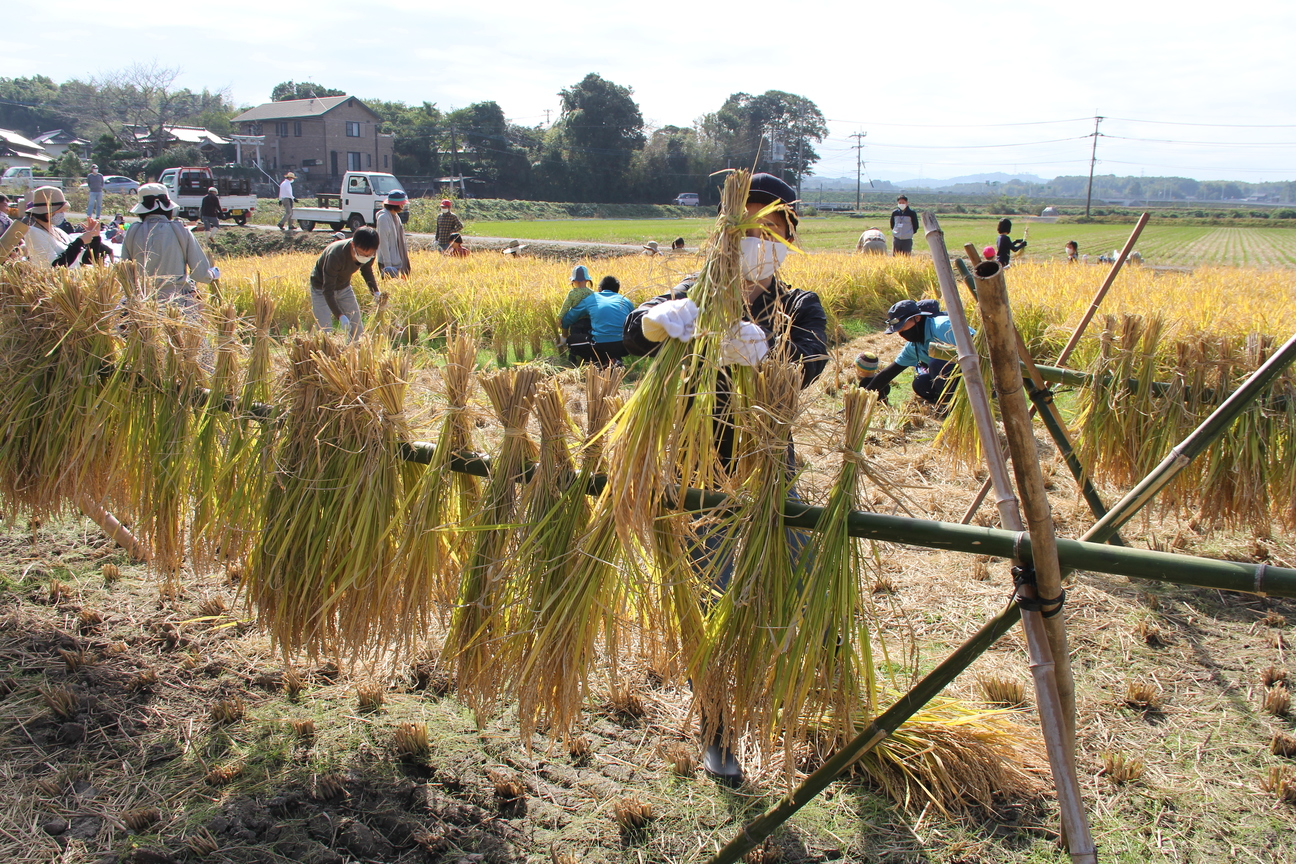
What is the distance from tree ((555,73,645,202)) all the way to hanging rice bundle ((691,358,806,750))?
5123 cm

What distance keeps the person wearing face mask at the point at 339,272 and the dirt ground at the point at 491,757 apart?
2.96m

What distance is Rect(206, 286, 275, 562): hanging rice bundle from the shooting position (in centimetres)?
231

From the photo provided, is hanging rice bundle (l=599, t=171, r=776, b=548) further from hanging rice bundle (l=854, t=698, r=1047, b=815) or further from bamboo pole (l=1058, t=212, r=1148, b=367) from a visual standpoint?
bamboo pole (l=1058, t=212, r=1148, b=367)

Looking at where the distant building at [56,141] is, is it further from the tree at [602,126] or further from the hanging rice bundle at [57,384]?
the hanging rice bundle at [57,384]

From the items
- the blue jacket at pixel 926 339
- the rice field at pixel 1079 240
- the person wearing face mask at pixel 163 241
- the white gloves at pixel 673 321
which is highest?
the rice field at pixel 1079 240

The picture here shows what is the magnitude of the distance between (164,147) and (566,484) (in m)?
53.7

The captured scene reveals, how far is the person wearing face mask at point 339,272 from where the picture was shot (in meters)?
5.48

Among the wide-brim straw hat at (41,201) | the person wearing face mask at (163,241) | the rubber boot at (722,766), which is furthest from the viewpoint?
the wide-brim straw hat at (41,201)

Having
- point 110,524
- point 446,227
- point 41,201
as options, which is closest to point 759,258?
point 110,524

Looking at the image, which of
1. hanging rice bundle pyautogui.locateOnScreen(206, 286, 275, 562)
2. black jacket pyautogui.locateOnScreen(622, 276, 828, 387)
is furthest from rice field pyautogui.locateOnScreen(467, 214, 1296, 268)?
hanging rice bundle pyautogui.locateOnScreen(206, 286, 275, 562)

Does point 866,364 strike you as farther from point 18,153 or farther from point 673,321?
point 18,153

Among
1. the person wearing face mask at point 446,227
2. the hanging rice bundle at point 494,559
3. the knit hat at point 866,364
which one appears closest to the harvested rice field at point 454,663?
the hanging rice bundle at point 494,559

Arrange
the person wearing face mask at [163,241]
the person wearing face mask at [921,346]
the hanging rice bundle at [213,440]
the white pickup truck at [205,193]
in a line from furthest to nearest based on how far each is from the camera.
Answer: the white pickup truck at [205,193] < the person wearing face mask at [163,241] < the person wearing face mask at [921,346] < the hanging rice bundle at [213,440]

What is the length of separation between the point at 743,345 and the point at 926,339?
11.3 feet
